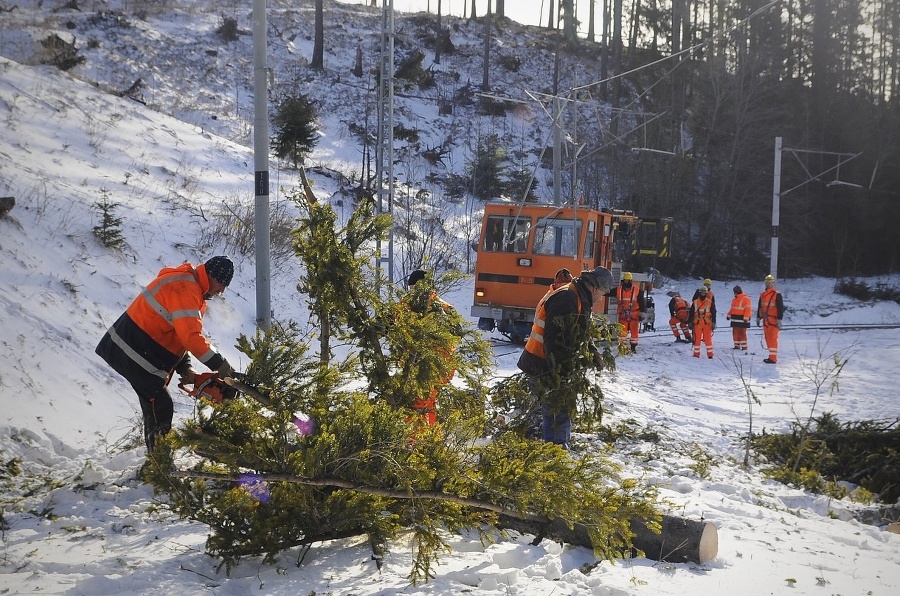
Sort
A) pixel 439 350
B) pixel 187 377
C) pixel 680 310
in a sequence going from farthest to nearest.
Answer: pixel 680 310 < pixel 187 377 < pixel 439 350

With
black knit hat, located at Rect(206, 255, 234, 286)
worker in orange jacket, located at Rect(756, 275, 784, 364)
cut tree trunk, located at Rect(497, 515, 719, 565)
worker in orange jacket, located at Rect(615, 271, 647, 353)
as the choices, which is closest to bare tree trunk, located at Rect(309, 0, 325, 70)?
worker in orange jacket, located at Rect(615, 271, 647, 353)

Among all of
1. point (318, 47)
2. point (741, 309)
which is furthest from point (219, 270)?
point (318, 47)

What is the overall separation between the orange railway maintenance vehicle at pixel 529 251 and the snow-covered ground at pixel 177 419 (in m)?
1.57

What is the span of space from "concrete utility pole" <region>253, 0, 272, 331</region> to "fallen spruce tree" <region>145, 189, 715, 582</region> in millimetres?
3252

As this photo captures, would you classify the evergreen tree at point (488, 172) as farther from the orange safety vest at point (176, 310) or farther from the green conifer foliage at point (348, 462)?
the green conifer foliage at point (348, 462)

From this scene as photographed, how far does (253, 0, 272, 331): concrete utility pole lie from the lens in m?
7.89

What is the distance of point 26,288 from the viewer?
8453 mm

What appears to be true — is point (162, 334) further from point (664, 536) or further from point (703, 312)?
point (703, 312)

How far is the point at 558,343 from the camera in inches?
255

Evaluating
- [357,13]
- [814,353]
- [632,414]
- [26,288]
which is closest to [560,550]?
[632,414]

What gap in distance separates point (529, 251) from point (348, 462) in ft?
36.8

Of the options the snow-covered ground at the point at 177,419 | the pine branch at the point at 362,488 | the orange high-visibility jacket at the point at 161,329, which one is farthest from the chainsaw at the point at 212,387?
the pine branch at the point at 362,488

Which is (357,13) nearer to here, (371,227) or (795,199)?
(795,199)

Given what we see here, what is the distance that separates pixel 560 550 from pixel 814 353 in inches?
Answer: 591
